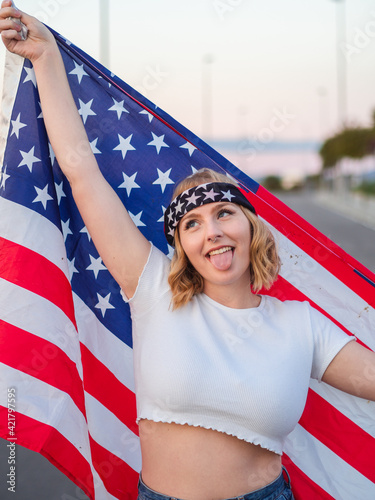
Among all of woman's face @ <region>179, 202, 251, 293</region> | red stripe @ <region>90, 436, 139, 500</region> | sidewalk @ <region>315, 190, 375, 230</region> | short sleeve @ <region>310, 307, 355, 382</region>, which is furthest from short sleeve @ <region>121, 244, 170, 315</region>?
sidewalk @ <region>315, 190, 375, 230</region>

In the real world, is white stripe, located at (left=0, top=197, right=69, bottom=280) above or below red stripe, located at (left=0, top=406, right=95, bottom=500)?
above

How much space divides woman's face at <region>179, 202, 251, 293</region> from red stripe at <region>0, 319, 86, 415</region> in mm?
914

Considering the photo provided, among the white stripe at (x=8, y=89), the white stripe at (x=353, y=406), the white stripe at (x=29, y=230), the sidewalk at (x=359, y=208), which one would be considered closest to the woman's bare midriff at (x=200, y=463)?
the white stripe at (x=353, y=406)

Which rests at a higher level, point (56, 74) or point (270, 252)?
point (56, 74)

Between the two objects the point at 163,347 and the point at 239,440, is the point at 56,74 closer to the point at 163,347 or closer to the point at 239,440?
the point at 163,347

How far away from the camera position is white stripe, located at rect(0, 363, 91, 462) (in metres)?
2.75

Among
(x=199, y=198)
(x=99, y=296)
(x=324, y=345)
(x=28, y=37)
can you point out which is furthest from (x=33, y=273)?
(x=324, y=345)

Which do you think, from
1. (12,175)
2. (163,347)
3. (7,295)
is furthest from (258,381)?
(12,175)

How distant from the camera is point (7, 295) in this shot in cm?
284

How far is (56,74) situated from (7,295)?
106cm

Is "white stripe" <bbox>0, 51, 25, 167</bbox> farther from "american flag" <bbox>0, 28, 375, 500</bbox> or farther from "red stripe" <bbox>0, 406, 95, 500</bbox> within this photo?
"red stripe" <bbox>0, 406, 95, 500</bbox>

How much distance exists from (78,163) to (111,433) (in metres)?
1.39

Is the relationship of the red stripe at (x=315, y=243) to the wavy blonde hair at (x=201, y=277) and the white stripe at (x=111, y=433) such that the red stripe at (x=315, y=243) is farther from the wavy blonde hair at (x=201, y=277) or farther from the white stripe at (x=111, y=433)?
the white stripe at (x=111, y=433)

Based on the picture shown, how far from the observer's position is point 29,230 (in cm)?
292
